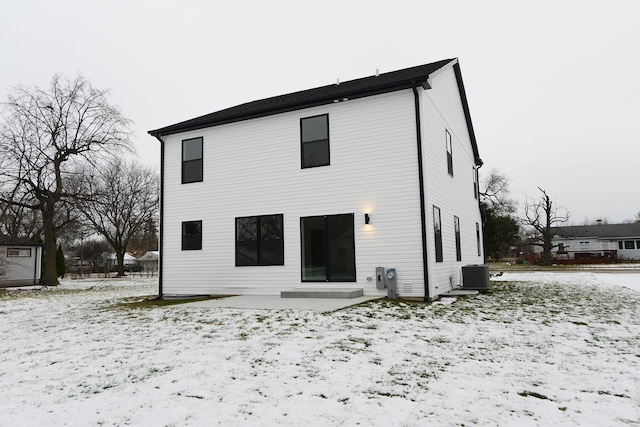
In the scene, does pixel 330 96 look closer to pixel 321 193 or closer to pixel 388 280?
pixel 321 193

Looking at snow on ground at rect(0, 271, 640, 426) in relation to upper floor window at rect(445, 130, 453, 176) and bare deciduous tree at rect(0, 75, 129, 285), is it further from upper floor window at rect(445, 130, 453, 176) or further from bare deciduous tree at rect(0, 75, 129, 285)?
bare deciduous tree at rect(0, 75, 129, 285)

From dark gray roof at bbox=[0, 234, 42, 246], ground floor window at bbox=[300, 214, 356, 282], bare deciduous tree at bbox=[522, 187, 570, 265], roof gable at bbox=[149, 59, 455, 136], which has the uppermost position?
roof gable at bbox=[149, 59, 455, 136]

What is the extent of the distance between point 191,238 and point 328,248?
15.3ft

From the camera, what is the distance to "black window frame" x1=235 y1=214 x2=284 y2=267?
11234 millimetres

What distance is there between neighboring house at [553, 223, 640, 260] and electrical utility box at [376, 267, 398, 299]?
40354 millimetres

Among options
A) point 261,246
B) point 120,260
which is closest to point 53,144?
point 120,260

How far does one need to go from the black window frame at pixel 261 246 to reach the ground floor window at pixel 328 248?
0.70 metres

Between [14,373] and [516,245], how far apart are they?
56.4 metres

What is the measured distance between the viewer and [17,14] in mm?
17953

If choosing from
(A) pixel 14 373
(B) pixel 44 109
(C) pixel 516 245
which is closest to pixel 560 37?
(A) pixel 14 373

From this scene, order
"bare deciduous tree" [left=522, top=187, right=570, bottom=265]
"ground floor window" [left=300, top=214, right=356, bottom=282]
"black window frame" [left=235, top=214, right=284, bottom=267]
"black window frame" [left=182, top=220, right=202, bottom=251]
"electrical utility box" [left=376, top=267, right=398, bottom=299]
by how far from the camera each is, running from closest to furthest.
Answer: "electrical utility box" [left=376, top=267, right=398, bottom=299] < "ground floor window" [left=300, top=214, right=356, bottom=282] < "black window frame" [left=235, top=214, right=284, bottom=267] < "black window frame" [left=182, top=220, right=202, bottom=251] < "bare deciduous tree" [left=522, top=187, right=570, bottom=265]

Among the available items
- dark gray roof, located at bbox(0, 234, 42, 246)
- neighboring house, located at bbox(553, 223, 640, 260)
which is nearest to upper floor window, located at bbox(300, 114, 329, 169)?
dark gray roof, located at bbox(0, 234, 42, 246)

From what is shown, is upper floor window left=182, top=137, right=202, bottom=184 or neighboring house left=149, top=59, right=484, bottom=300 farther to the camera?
upper floor window left=182, top=137, right=202, bottom=184

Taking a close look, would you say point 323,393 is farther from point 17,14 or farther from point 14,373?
point 17,14
